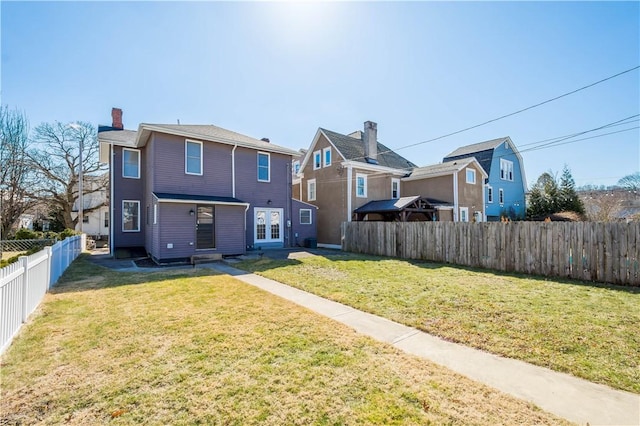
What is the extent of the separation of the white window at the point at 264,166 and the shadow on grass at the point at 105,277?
6857mm

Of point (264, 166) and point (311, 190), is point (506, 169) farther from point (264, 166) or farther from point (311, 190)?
point (264, 166)

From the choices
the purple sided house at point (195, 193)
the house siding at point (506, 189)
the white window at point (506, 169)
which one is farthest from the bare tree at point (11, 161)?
the white window at point (506, 169)

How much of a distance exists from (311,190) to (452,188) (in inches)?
390

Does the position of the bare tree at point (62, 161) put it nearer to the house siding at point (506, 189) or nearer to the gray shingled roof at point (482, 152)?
the gray shingled roof at point (482, 152)

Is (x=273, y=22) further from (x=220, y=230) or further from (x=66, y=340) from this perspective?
(x=66, y=340)

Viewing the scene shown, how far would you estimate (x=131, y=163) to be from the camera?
49.6 feet

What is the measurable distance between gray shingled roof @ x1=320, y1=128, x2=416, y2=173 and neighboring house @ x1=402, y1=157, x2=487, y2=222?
1.51 metres

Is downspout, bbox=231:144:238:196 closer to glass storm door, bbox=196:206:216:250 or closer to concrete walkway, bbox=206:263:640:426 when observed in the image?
glass storm door, bbox=196:206:216:250

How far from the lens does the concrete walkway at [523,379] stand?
8.39 feet

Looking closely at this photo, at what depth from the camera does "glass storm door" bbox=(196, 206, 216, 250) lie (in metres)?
12.9

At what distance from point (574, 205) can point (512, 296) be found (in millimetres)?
25950

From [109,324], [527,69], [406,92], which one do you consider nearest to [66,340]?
[109,324]

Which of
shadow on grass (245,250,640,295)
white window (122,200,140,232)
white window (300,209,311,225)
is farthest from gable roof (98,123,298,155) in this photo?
shadow on grass (245,250,640,295)

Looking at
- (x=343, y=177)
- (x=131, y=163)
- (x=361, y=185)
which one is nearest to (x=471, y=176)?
(x=361, y=185)
